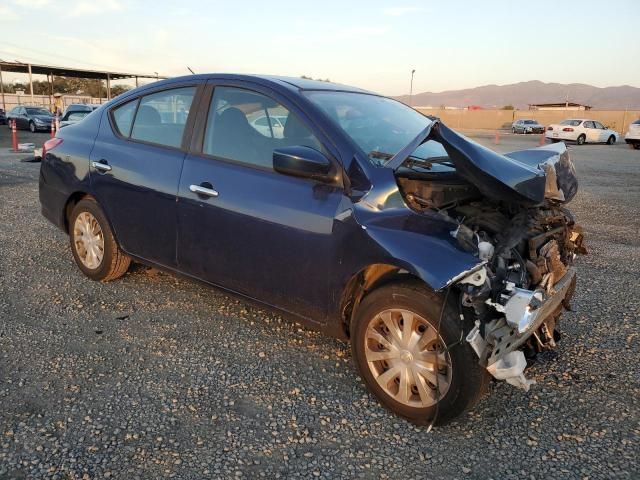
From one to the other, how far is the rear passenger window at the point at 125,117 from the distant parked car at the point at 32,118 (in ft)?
84.1

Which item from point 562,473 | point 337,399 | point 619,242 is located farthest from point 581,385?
point 619,242

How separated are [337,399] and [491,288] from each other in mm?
1127

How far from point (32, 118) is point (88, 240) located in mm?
26283

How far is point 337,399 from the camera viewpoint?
319 cm

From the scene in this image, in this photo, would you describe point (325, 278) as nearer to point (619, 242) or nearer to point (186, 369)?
point (186, 369)

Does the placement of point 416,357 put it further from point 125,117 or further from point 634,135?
point 634,135

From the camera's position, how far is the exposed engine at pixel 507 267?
8.84 feet

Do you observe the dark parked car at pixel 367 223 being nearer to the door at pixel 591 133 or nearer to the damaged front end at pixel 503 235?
the damaged front end at pixel 503 235

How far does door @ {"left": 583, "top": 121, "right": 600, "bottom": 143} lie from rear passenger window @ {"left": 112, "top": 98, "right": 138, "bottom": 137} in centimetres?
3151

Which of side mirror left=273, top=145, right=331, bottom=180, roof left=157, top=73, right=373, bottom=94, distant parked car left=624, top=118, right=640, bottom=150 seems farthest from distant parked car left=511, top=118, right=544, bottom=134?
side mirror left=273, top=145, right=331, bottom=180

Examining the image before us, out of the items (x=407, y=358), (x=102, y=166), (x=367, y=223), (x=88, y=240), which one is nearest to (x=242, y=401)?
(x=407, y=358)

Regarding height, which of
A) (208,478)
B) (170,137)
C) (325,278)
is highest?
(170,137)

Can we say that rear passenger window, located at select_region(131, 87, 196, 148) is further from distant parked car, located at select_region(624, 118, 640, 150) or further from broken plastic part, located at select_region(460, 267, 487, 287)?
distant parked car, located at select_region(624, 118, 640, 150)

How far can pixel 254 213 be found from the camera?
342cm
